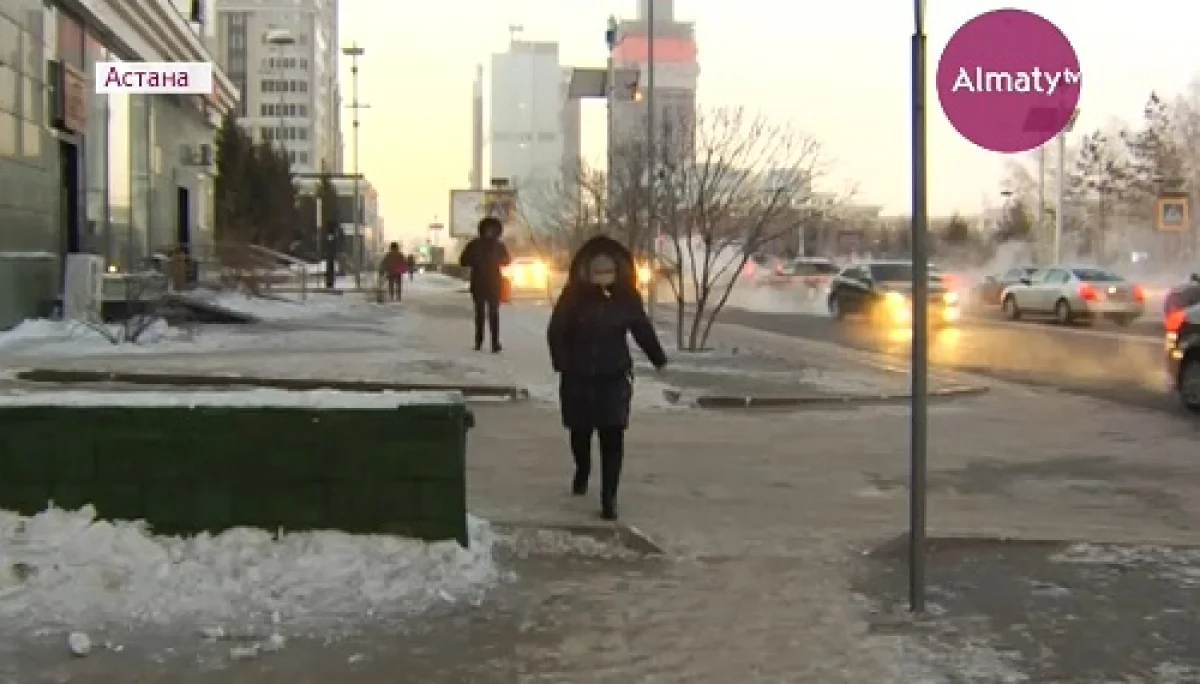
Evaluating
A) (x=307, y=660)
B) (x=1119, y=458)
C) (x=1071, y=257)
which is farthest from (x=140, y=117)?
(x=1071, y=257)

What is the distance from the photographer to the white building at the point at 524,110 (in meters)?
81.6

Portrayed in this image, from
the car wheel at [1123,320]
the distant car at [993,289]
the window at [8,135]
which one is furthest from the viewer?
the distant car at [993,289]

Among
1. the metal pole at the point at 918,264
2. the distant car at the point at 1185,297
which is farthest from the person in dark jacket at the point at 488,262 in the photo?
the metal pole at the point at 918,264

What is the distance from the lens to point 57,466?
6168 millimetres

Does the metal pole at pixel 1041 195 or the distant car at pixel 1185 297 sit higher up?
the metal pole at pixel 1041 195

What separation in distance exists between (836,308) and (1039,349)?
37.9ft

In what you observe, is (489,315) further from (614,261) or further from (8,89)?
(614,261)

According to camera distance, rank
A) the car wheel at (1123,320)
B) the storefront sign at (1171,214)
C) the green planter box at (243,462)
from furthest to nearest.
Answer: the storefront sign at (1171,214) → the car wheel at (1123,320) → the green planter box at (243,462)

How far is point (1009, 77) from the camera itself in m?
5.50

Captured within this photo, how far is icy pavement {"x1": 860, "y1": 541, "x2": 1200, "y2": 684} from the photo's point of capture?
5.18 metres

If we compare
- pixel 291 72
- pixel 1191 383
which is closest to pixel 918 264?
pixel 1191 383

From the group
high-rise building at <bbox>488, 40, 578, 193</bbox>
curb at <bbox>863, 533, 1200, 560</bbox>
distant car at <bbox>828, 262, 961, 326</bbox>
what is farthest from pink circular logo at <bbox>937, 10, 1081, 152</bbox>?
high-rise building at <bbox>488, 40, 578, 193</bbox>

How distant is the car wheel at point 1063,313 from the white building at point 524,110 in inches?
1638

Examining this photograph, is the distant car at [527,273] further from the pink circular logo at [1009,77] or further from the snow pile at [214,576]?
the pink circular logo at [1009,77]
